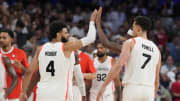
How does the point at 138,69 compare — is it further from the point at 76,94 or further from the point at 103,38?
the point at 76,94

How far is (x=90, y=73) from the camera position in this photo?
9.14 m

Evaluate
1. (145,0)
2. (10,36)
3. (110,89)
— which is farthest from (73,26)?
(10,36)

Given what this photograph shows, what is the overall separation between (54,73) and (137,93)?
1.39m

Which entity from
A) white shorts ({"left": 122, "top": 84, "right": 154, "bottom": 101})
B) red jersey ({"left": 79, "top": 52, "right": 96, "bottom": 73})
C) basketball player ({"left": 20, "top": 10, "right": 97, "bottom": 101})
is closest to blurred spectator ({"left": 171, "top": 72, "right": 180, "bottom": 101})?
red jersey ({"left": 79, "top": 52, "right": 96, "bottom": 73})

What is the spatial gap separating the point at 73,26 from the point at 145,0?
5508 millimetres

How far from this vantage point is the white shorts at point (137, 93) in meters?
6.18

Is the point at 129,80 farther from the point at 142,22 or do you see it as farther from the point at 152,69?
the point at 142,22

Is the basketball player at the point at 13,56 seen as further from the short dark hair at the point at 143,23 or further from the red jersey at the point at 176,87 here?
the red jersey at the point at 176,87

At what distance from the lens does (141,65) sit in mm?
6230

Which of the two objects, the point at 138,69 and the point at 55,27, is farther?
the point at 55,27

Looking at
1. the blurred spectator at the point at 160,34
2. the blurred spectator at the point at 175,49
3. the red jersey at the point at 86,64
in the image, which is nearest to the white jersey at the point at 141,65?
the red jersey at the point at 86,64

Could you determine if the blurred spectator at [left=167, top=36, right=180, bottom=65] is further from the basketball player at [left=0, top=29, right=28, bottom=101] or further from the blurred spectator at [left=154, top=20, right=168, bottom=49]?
the basketball player at [left=0, top=29, right=28, bottom=101]

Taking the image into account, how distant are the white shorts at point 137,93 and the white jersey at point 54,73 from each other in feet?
3.41

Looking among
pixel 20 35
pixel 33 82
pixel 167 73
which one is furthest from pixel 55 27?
pixel 167 73
